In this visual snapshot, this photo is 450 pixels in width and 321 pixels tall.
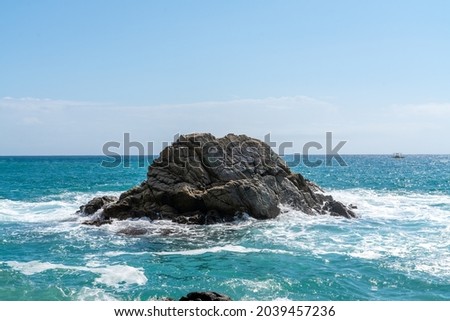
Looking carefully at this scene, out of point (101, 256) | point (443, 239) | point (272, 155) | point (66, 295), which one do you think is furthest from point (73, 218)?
point (443, 239)

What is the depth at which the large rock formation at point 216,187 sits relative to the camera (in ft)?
104

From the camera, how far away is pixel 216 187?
31.9 m

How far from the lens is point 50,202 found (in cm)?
4569

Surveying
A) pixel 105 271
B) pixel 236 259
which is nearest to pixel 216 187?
pixel 236 259

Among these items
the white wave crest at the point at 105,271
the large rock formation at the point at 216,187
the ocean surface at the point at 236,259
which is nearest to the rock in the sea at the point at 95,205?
the large rock formation at the point at 216,187

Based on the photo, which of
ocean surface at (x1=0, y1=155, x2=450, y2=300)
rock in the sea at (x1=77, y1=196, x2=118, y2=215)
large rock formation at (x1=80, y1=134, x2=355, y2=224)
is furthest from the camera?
rock in the sea at (x1=77, y1=196, x2=118, y2=215)

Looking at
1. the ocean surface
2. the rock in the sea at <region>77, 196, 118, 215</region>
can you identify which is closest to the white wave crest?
the ocean surface

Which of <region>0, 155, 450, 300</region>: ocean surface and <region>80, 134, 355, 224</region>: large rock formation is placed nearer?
<region>0, 155, 450, 300</region>: ocean surface

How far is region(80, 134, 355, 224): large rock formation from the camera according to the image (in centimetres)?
3183

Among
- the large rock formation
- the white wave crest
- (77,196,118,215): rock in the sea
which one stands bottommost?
the white wave crest

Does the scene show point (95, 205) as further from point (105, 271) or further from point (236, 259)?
point (236, 259)

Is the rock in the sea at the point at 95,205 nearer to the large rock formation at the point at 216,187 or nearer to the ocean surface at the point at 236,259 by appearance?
the large rock formation at the point at 216,187

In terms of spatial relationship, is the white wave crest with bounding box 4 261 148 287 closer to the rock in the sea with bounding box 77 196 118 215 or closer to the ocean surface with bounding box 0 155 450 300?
the ocean surface with bounding box 0 155 450 300

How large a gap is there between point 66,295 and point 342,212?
22826 mm
